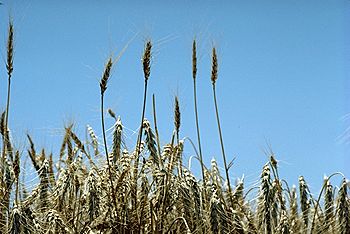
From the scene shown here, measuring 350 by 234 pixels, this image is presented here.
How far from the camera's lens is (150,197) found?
318 centimetres

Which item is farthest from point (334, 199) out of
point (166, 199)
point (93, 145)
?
point (93, 145)

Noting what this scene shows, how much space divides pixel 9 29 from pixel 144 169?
3.11ft

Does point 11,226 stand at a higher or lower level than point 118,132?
lower

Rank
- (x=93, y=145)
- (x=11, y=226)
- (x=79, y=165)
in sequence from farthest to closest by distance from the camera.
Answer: (x=93, y=145) < (x=79, y=165) < (x=11, y=226)

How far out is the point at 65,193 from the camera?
128 inches

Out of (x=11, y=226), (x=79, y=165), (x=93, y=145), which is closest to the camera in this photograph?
(x=11, y=226)

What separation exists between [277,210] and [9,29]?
60.9 inches

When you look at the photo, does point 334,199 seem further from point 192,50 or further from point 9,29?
point 9,29

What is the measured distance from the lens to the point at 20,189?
3.40 metres

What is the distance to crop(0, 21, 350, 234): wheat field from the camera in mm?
2920

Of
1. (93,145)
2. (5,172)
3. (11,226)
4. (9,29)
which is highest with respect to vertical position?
(9,29)

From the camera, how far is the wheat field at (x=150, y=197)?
9.58 ft

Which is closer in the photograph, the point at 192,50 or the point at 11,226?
the point at 11,226

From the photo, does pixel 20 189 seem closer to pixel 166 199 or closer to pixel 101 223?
pixel 101 223
